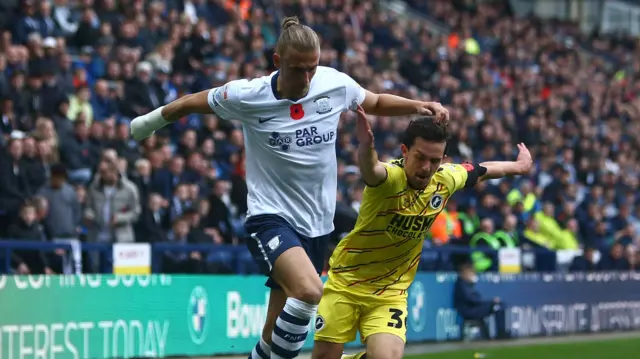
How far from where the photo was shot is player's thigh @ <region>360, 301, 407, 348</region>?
826cm

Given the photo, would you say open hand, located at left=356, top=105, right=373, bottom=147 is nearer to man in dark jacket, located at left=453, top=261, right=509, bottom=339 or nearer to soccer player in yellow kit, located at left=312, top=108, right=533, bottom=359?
soccer player in yellow kit, located at left=312, top=108, right=533, bottom=359

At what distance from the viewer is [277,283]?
792 cm

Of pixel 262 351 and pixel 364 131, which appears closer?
pixel 364 131

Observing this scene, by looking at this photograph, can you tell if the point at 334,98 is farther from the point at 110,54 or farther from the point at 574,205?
the point at 574,205

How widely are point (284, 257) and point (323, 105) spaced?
106 centimetres

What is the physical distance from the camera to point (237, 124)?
1783 cm

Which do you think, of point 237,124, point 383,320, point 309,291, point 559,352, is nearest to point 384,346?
point 383,320

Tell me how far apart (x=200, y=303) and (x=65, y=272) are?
1890mm

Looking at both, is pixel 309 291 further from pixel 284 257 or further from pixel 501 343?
pixel 501 343

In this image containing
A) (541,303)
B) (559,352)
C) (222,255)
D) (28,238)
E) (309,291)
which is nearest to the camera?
(309,291)

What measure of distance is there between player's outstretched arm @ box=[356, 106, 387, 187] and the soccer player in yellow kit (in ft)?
0.19

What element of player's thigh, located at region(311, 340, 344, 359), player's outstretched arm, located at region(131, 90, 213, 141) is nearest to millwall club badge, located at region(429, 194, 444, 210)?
player's thigh, located at region(311, 340, 344, 359)

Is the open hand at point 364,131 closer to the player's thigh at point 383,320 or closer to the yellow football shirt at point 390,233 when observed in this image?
the yellow football shirt at point 390,233

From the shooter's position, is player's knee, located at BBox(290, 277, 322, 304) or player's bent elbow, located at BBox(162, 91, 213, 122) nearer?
player's knee, located at BBox(290, 277, 322, 304)
